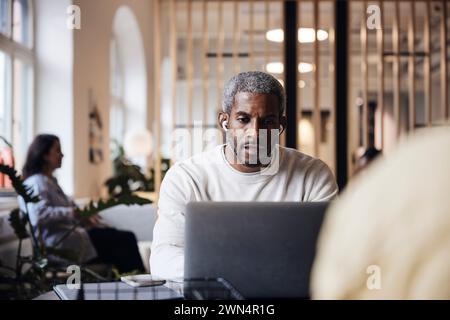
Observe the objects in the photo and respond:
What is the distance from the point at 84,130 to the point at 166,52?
482cm

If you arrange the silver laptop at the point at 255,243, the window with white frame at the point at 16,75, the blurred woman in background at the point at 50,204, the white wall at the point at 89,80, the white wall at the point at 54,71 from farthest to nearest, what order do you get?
the white wall at the point at 89,80 → the white wall at the point at 54,71 → the window with white frame at the point at 16,75 → the blurred woman in background at the point at 50,204 → the silver laptop at the point at 255,243

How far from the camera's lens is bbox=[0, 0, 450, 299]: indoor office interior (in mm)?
365

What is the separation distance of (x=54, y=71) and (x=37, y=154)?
98cm

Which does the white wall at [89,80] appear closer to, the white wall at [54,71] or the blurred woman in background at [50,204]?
the white wall at [54,71]

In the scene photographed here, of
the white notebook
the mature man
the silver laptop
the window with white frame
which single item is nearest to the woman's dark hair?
the window with white frame

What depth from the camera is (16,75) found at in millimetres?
4211

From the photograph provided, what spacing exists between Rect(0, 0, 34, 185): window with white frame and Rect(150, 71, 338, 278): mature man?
102 inches

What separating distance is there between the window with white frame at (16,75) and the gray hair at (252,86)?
2618 mm

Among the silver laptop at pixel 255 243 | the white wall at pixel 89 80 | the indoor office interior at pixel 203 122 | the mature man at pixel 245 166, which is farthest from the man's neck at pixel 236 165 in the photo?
the white wall at pixel 89 80

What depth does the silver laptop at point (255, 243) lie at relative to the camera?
91 centimetres

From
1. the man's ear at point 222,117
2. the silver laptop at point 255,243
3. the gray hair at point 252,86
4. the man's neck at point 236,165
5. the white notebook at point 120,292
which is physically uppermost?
the gray hair at point 252,86

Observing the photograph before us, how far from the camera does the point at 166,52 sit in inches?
372
